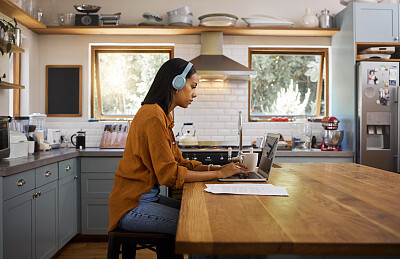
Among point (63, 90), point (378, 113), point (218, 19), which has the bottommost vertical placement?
point (378, 113)

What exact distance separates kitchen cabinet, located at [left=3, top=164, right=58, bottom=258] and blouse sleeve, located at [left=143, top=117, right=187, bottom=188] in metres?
1.20

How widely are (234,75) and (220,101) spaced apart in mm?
533

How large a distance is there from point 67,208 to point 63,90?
1.73 metres

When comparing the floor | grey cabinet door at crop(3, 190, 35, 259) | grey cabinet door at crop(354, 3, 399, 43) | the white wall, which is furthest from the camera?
the white wall

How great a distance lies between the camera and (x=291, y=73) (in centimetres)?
512

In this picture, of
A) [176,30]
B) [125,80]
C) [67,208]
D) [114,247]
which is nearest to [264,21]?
[176,30]

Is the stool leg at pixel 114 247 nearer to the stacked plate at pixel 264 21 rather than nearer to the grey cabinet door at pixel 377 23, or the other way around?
the stacked plate at pixel 264 21

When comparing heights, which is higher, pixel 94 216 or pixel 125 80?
pixel 125 80

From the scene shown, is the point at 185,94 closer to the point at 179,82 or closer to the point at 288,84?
the point at 179,82

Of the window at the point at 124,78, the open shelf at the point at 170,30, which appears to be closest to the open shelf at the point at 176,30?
the open shelf at the point at 170,30

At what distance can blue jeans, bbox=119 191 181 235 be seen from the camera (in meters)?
1.80

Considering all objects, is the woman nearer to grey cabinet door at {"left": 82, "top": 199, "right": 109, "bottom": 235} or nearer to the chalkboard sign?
grey cabinet door at {"left": 82, "top": 199, "right": 109, "bottom": 235}

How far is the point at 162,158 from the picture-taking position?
1809 mm

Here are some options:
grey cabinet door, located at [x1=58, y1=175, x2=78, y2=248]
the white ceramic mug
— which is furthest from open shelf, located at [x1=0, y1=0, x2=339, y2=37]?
the white ceramic mug
